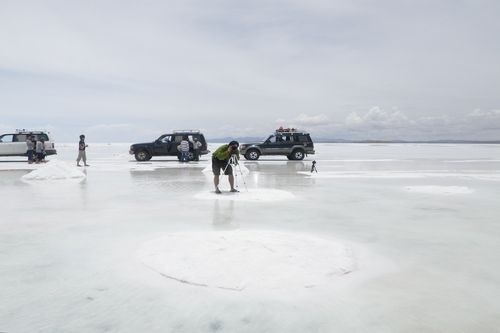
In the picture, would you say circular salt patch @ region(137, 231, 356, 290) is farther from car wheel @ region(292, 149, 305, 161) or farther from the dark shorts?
car wheel @ region(292, 149, 305, 161)

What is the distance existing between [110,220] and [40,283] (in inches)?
134

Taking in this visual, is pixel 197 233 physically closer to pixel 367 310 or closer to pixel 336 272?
pixel 336 272

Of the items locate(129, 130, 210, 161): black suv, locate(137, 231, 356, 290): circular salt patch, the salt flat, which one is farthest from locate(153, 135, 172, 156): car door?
locate(137, 231, 356, 290): circular salt patch

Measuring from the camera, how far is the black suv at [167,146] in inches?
1048

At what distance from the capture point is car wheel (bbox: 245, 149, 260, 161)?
28094mm

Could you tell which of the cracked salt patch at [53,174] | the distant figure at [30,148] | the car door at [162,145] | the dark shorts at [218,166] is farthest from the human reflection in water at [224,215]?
the distant figure at [30,148]

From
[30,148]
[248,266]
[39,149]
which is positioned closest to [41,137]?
[30,148]

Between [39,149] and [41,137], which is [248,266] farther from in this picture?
[41,137]

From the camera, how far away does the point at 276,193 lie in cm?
1131

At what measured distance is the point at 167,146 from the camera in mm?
26719

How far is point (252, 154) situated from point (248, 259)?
76.2ft

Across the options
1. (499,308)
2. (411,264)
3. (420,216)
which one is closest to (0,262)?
(411,264)

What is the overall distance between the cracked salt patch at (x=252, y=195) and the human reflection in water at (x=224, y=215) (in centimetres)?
58

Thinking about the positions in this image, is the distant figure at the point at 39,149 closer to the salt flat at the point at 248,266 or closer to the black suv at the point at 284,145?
the black suv at the point at 284,145
